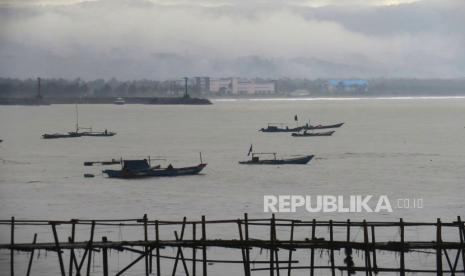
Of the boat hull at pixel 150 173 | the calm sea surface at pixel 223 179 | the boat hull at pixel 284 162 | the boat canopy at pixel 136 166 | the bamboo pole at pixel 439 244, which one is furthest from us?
the boat hull at pixel 284 162

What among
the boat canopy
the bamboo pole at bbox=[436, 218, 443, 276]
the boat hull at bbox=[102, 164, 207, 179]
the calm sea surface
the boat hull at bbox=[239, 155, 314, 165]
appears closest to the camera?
the bamboo pole at bbox=[436, 218, 443, 276]

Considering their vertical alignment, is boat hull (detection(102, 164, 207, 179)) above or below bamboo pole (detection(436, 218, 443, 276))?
below

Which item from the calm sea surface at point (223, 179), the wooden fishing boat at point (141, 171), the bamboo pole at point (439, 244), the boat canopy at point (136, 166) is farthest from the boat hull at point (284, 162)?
the bamboo pole at point (439, 244)

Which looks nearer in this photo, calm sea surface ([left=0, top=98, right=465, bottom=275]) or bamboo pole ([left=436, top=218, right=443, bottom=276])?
bamboo pole ([left=436, top=218, right=443, bottom=276])

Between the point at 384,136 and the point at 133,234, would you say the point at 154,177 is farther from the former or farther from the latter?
the point at 384,136

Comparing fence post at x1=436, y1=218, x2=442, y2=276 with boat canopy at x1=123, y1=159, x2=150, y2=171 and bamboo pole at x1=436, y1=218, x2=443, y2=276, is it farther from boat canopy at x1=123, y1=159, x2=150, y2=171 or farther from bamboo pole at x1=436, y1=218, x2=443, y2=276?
boat canopy at x1=123, y1=159, x2=150, y2=171

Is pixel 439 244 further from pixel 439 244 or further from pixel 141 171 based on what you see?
pixel 141 171

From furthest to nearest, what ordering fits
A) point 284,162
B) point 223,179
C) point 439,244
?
point 284,162
point 223,179
point 439,244

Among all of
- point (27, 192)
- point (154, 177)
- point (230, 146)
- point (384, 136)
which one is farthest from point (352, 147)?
point (27, 192)

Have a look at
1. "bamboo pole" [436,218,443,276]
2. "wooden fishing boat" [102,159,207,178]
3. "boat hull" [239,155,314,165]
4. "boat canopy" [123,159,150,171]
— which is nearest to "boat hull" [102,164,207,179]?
"wooden fishing boat" [102,159,207,178]

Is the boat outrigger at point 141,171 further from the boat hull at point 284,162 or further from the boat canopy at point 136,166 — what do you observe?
the boat hull at point 284,162

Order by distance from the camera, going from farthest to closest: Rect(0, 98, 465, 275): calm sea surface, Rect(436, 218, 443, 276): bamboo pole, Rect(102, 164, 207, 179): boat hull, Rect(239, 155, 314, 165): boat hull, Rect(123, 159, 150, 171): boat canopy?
Rect(239, 155, 314, 165): boat hull
Rect(123, 159, 150, 171): boat canopy
Rect(102, 164, 207, 179): boat hull
Rect(0, 98, 465, 275): calm sea surface
Rect(436, 218, 443, 276): bamboo pole

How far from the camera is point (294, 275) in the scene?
27.3m

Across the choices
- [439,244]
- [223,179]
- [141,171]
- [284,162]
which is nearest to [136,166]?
[141,171]
